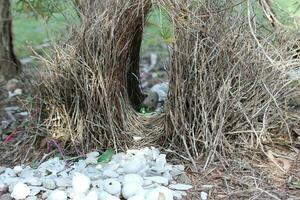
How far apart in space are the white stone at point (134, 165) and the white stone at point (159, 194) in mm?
217

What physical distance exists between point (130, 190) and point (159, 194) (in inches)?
5.0

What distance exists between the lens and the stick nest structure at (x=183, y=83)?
2816 millimetres

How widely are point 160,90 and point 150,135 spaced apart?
68 centimetres

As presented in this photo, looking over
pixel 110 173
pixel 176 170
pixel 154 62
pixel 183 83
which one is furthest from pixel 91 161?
pixel 154 62

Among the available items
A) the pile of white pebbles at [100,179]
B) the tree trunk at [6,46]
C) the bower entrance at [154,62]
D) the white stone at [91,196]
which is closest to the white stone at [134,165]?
the pile of white pebbles at [100,179]

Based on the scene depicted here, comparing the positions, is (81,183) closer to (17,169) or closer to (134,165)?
(134,165)

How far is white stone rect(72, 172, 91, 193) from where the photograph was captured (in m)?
2.46

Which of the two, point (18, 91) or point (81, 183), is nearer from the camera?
point (81, 183)

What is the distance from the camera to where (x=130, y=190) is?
244cm

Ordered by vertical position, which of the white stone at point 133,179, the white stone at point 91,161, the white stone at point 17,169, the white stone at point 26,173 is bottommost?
the white stone at point 17,169

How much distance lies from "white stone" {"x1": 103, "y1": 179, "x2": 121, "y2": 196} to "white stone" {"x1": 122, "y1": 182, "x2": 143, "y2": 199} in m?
0.03

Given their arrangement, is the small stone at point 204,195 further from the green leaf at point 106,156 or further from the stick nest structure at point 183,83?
the green leaf at point 106,156

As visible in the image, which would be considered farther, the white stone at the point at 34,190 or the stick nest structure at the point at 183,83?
the stick nest structure at the point at 183,83

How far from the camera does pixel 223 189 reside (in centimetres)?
259
